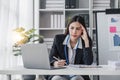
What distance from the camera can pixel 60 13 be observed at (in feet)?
16.5

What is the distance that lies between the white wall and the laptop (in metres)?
2.69

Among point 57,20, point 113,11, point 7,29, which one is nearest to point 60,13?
point 57,20

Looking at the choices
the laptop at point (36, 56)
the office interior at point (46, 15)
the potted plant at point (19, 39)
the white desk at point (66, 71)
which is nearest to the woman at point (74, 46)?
the laptop at point (36, 56)

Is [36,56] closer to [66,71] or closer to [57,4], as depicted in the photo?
[66,71]

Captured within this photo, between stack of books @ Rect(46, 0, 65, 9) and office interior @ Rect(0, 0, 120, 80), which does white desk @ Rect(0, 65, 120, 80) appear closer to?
office interior @ Rect(0, 0, 120, 80)

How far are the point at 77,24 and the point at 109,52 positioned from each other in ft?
1.52

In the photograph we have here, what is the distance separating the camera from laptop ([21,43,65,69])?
2.08m

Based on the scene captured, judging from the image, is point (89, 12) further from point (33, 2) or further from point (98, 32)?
point (98, 32)

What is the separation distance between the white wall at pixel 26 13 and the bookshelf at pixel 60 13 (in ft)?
0.38

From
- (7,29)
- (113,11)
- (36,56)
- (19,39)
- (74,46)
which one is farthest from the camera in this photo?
(19,39)

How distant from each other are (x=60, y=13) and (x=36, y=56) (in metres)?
3.00

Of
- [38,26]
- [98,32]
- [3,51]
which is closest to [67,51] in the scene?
[98,32]

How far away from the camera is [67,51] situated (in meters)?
2.97

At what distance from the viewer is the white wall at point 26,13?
4.85 m
